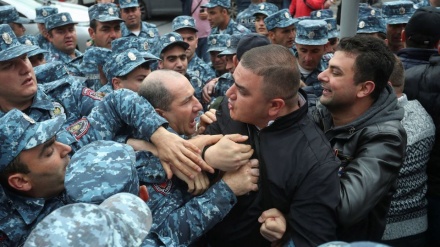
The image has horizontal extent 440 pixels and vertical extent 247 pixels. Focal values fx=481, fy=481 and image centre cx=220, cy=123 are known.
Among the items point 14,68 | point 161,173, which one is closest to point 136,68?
point 14,68

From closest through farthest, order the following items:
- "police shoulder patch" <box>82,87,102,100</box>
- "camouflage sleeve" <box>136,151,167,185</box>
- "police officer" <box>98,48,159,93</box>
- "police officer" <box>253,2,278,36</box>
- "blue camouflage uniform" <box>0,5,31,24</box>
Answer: "camouflage sleeve" <box>136,151,167,185</box>, "police shoulder patch" <box>82,87,102,100</box>, "police officer" <box>98,48,159,93</box>, "blue camouflage uniform" <box>0,5,31,24</box>, "police officer" <box>253,2,278,36</box>

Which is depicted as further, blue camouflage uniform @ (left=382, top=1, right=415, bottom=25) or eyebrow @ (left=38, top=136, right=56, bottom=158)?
blue camouflage uniform @ (left=382, top=1, right=415, bottom=25)

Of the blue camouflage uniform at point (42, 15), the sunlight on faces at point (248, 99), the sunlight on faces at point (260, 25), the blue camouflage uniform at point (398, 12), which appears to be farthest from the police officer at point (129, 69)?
the blue camouflage uniform at point (42, 15)

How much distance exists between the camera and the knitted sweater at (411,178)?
9.78 feet

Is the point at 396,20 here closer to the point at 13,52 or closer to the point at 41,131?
the point at 13,52

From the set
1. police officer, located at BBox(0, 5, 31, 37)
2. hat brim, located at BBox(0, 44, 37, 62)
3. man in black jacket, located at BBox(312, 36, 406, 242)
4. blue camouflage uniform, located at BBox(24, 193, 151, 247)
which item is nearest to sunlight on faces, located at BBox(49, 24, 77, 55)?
police officer, located at BBox(0, 5, 31, 37)

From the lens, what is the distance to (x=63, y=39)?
6.36m

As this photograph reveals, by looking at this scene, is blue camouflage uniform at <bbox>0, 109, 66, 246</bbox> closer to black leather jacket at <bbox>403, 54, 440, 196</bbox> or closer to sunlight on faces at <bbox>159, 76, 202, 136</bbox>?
sunlight on faces at <bbox>159, 76, 202, 136</bbox>

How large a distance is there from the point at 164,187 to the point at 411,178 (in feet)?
5.23

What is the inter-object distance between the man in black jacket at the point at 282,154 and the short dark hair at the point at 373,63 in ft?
1.55

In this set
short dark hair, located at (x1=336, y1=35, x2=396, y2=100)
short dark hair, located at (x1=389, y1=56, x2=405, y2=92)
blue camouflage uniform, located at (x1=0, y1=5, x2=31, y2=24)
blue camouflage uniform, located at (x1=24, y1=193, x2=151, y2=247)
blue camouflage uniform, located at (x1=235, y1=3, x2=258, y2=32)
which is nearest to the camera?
blue camouflage uniform, located at (x1=24, y1=193, x2=151, y2=247)

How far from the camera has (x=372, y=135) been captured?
8.09 feet

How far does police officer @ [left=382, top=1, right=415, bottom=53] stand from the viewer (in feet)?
18.1

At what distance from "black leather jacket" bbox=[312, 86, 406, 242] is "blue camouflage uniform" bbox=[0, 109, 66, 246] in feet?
4.69
